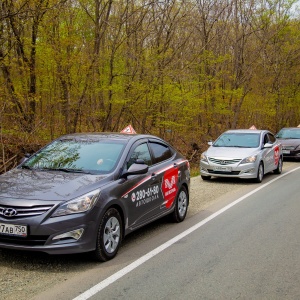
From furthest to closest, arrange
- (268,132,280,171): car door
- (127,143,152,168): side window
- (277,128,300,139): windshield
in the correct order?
(277,128,300,139): windshield
(268,132,280,171): car door
(127,143,152,168): side window

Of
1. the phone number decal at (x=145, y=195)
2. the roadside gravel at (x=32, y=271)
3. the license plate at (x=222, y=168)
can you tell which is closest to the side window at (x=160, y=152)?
the phone number decal at (x=145, y=195)

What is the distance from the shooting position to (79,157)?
6070 mm

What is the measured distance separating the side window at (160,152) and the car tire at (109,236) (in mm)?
1671

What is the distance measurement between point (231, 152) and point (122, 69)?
688 cm

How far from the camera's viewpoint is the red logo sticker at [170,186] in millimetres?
6918

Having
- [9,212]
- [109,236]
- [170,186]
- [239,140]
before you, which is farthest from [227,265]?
[239,140]

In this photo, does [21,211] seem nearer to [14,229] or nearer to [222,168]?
[14,229]

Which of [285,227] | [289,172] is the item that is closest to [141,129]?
[289,172]

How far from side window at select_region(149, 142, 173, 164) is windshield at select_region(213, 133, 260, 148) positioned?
652cm

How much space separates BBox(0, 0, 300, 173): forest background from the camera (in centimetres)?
1401

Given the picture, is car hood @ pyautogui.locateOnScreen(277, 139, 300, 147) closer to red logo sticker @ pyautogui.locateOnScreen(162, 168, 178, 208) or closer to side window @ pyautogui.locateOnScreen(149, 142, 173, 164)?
side window @ pyautogui.locateOnScreen(149, 142, 173, 164)

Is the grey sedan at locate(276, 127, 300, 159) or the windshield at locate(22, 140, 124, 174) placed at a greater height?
the windshield at locate(22, 140, 124, 174)

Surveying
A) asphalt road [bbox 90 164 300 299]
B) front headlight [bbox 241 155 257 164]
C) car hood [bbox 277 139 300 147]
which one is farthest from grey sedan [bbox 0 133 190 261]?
car hood [bbox 277 139 300 147]

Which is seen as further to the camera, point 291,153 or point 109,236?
point 291,153
